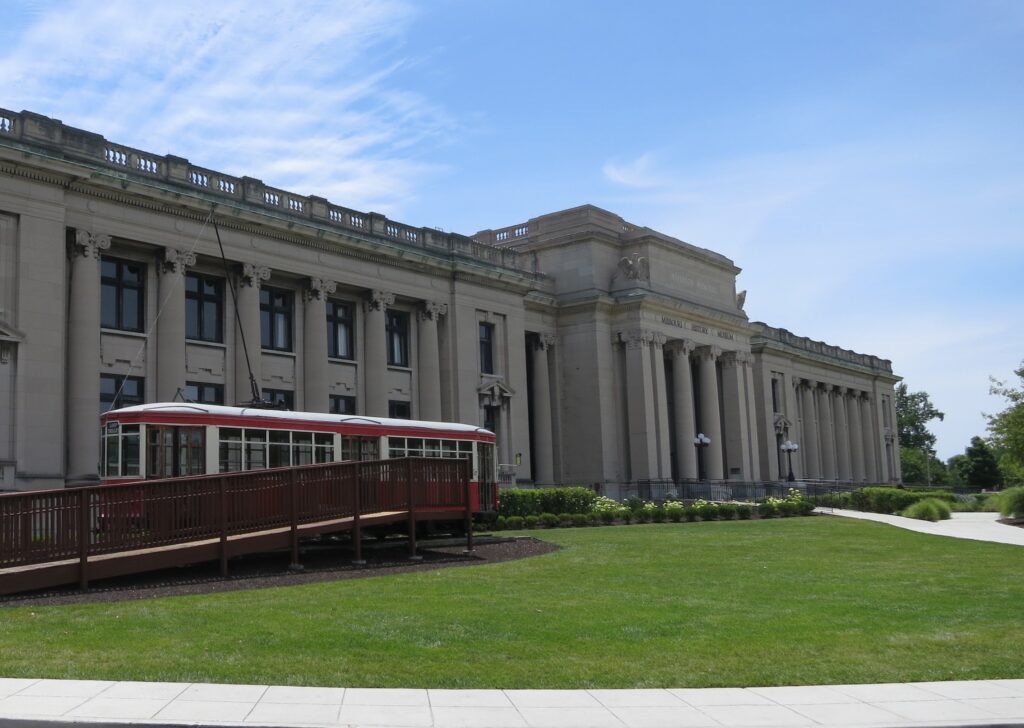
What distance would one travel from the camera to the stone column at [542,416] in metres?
56.7

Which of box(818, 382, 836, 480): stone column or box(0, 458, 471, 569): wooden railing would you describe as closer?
box(0, 458, 471, 569): wooden railing

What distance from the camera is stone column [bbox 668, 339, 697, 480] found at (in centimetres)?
6072

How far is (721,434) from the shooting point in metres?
66.9

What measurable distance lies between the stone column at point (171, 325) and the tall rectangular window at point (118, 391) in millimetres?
696

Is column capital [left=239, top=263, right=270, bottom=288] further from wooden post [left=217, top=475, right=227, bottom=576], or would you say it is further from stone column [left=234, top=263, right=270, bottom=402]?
wooden post [left=217, top=475, right=227, bottom=576]

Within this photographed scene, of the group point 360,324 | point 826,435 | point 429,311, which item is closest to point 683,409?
point 429,311

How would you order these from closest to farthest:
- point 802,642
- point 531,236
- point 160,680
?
1. point 160,680
2. point 802,642
3. point 531,236

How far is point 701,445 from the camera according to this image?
6366 centimetres

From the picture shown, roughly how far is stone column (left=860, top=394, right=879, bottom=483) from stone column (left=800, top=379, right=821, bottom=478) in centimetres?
1406

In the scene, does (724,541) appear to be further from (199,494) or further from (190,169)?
(190,169)

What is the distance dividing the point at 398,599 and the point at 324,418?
12576 millimetres

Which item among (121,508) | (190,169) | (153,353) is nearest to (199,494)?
(121,508)

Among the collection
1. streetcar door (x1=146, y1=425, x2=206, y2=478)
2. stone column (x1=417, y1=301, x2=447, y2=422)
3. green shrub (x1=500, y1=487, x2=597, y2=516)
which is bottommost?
green shrub (x1=500, y1=487, x2=597, y2=516)

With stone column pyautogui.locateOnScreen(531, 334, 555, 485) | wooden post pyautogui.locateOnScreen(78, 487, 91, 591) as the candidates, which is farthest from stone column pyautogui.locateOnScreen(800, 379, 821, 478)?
wooden post pyautogui.locateOnScreen(78, 487, 91, 591)
